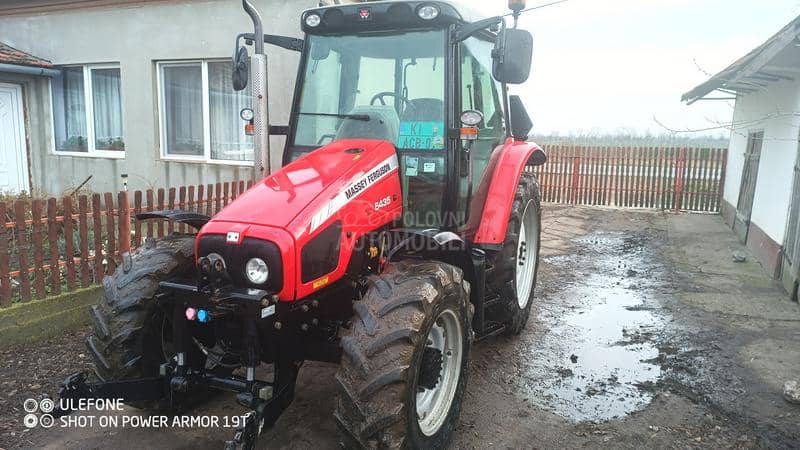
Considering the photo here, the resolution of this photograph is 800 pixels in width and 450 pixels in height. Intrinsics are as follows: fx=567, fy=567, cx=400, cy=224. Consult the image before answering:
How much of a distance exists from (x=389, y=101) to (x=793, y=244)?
5643 millimetres

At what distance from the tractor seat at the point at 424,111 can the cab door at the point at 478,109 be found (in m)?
0.19

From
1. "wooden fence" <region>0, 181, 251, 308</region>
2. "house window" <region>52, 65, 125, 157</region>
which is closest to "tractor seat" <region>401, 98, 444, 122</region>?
"wooden fence" <region>0, 181, 251, 308</region>

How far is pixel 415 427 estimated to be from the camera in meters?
2.89

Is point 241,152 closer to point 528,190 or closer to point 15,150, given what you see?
point 15,150

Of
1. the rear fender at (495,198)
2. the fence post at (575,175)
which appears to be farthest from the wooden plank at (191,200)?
the fence post at (575,175)

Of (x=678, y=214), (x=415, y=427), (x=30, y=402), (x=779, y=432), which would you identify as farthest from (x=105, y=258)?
(x=678, y=214)

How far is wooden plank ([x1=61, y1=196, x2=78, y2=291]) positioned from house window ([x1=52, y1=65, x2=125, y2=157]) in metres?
5.31

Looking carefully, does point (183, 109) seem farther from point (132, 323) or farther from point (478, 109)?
point (132, 323)

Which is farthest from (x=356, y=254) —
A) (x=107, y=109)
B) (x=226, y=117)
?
(x=107, y=109)

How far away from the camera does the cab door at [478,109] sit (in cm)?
396

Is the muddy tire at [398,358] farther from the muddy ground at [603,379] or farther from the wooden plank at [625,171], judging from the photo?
the wooden plank at [625,171]

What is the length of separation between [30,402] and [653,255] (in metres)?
8.34

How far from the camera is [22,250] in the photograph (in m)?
4.79

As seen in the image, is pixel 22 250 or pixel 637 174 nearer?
pixel 22 250
